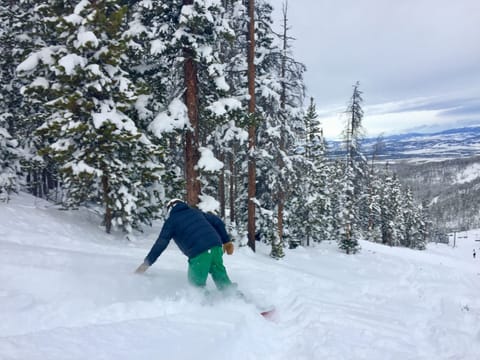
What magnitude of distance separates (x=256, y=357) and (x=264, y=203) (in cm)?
1498

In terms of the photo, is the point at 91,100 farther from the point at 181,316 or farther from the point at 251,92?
the point at 181,316

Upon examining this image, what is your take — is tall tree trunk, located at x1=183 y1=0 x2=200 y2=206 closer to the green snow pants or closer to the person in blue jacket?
the person in blue jacket

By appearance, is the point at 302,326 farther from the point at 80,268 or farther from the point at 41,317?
the point at 80,268

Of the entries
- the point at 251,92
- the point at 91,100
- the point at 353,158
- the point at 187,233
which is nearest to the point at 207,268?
the point at 187,233

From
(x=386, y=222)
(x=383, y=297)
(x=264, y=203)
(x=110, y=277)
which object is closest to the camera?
(x=110, y=277)

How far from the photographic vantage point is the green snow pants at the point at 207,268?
5.48m

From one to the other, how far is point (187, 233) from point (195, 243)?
218 mm

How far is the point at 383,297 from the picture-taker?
7672 mm

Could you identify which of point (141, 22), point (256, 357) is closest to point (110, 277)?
point (256, 357)

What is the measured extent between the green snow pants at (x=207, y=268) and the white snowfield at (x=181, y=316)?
0.78 ft

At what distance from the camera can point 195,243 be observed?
547 cm

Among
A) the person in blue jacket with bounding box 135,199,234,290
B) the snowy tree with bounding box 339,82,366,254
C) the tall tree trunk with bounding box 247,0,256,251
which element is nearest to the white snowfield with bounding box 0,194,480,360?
the person in blue jacket with bounding box 135,199,234,290

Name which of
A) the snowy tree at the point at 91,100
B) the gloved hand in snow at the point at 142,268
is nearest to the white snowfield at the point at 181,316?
the gloved hand in snow at the point at 142,268

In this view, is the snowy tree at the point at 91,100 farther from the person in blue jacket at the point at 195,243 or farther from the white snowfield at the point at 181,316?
the person in blue jacket at the point at 195,243
